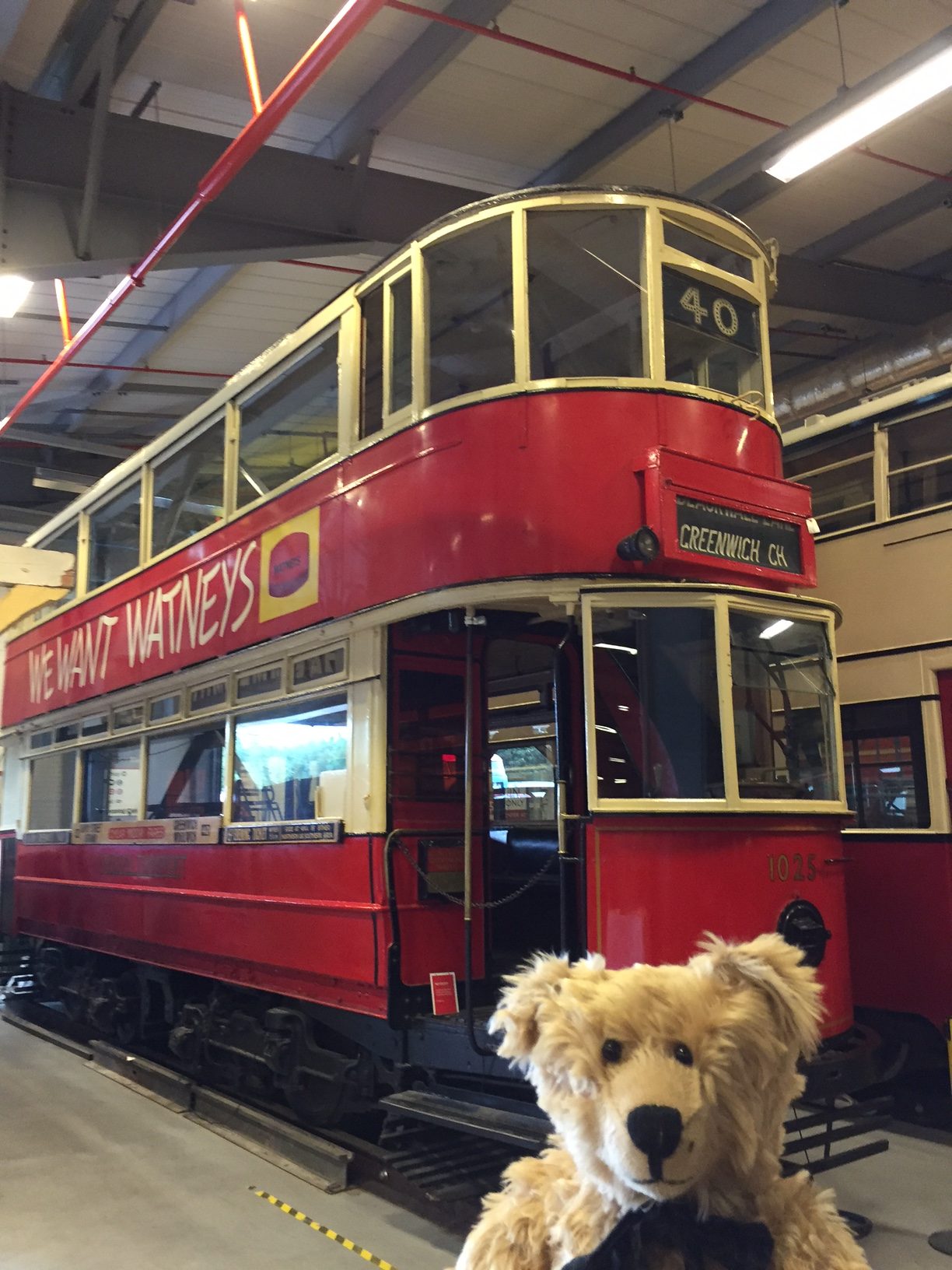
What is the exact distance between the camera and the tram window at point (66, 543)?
348 inches

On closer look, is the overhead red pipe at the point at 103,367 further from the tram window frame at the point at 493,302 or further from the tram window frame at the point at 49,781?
the tram window frame at the point at 493,302

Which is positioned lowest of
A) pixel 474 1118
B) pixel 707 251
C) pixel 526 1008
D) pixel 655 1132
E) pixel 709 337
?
pixel 474 1118

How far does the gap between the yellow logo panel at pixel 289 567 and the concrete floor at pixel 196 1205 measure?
2.67 metres

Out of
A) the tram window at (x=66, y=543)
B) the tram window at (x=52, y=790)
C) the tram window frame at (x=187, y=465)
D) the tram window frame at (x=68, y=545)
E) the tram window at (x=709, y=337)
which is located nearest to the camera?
the tram window at (x=709, y=337)

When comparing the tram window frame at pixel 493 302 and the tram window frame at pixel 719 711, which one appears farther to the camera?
the tram window frame at pixel 493 302

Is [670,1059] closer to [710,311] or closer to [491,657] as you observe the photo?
[710,311]

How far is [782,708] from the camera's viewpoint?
Answer: 4.32 m

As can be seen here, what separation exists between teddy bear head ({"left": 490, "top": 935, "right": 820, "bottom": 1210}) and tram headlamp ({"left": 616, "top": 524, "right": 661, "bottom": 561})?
2423mm

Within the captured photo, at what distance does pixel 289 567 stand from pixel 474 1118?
110 inches

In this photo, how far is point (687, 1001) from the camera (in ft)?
5.47

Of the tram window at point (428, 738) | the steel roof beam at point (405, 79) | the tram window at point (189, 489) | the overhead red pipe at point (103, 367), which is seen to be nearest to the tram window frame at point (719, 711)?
the tram window at point (428, 738)

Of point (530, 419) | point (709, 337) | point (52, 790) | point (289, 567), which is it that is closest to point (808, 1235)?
point (530, 419)

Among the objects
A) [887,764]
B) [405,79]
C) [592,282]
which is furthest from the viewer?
[405,79]

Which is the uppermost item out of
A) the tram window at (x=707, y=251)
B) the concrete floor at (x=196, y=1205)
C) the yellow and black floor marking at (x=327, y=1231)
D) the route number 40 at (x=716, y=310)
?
the tram window at (x=707, y=251)
